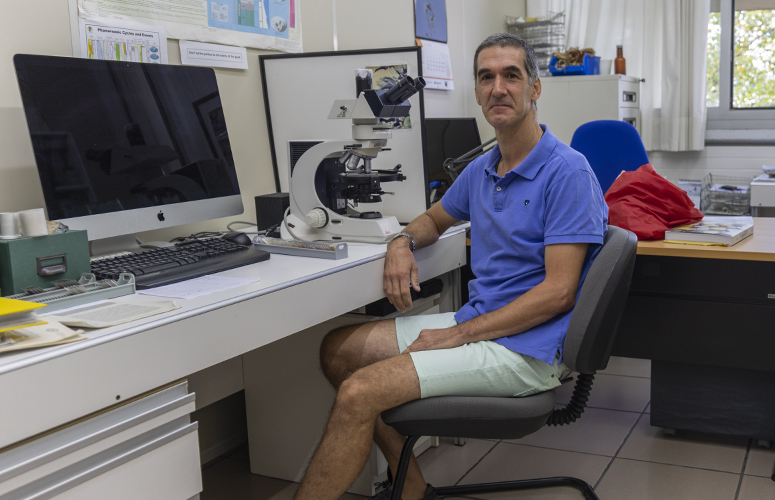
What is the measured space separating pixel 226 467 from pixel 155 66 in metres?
1.35

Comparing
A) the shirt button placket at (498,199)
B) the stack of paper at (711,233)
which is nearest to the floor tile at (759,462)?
the stack of paper at (711,233)

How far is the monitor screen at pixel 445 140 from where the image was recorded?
3.01m

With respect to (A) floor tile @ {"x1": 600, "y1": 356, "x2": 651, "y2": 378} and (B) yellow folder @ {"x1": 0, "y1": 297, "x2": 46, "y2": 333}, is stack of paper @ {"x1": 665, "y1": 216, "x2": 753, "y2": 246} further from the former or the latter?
(B) yellow folder @ {"x1": 0, "y1": 297, "x2": 46, "y2": 333}

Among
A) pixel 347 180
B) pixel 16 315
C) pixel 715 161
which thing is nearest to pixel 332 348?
pixel 347 180

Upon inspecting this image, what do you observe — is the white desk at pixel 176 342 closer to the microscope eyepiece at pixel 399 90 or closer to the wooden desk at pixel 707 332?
the microscope eyepiece at pixel 399 90

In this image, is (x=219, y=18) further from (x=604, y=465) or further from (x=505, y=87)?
(x=604, y=465)

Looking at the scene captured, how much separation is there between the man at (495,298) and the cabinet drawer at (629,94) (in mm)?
2299

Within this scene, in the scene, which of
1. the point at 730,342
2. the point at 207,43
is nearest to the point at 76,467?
the point at 207,43

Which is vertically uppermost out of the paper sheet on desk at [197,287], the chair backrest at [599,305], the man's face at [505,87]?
the man's face at [505,87]

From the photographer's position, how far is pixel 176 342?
4.23ft

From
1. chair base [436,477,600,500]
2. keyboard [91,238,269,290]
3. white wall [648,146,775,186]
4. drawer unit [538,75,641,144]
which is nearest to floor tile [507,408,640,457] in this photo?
chair base [436,477,600,500]

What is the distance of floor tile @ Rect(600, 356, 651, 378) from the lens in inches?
125

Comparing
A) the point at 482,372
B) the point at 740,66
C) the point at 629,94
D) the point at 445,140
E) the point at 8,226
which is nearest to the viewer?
the point at 8,226

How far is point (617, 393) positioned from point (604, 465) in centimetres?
69
